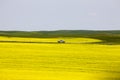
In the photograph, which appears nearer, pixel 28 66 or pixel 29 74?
pixel 29 74

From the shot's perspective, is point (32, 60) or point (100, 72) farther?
point (32, 60)

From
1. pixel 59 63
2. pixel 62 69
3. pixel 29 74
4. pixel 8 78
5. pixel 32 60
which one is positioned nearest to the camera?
pixel 8 78

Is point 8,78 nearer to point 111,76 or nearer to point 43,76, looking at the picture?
point 43,76

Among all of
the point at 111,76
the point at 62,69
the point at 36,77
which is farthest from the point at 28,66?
the point at 111,76

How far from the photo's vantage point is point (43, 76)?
43.4 ft

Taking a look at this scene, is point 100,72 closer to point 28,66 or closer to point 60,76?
point 60,76

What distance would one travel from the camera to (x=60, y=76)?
13.3 metres

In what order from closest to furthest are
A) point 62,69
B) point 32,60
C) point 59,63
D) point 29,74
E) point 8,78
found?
point 8,78
point 29,74
point 62,69
point 59,63
point 32,60

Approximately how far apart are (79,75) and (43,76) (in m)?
1.46

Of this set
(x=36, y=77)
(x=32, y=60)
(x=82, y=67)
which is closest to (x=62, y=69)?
(x=82, y=67)

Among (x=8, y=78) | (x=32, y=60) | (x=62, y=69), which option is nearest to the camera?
(x=8, y=78)

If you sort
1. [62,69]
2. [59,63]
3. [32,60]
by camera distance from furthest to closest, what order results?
[32,60], [59,63], [62,69]

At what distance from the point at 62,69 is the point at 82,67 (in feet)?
3.79

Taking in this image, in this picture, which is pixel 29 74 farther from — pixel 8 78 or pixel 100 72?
pixel 100 72
